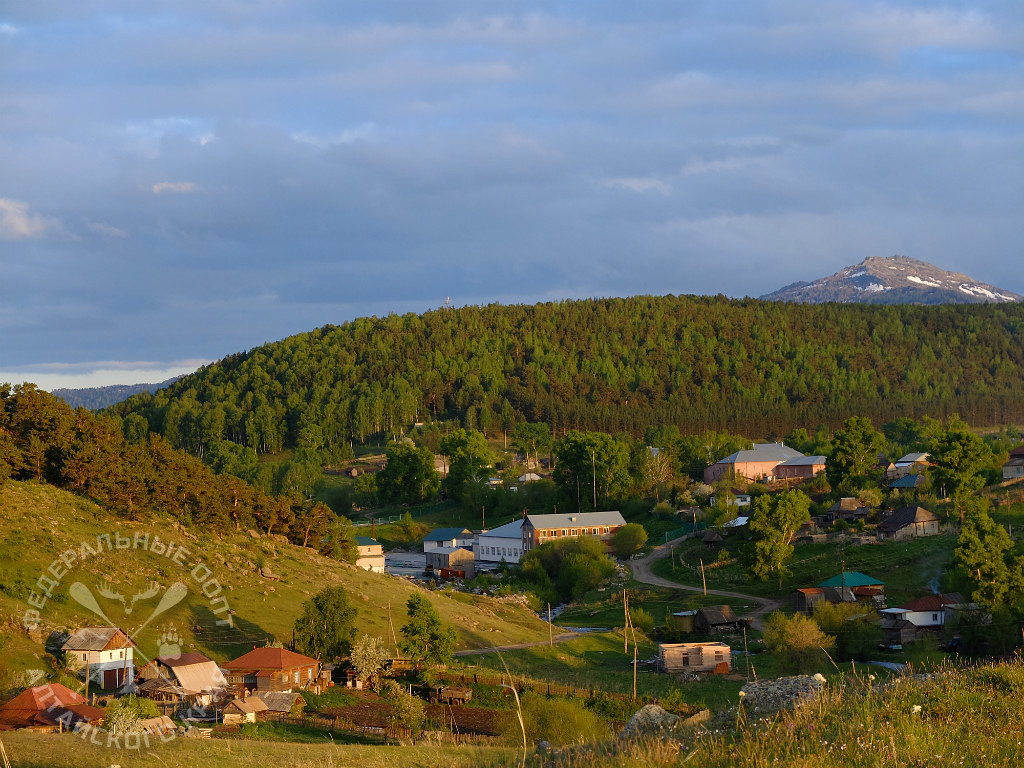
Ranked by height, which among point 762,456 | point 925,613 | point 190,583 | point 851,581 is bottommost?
point 925,613

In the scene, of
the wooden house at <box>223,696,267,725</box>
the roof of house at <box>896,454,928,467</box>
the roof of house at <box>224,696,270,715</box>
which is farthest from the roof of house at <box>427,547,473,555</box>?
the wooden house at <box>223,696,267,725</box>

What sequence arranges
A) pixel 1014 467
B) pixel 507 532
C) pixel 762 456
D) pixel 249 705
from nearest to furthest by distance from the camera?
pixel 249 705, pixel 1014 467, pixel 507 532, pixel 762 456

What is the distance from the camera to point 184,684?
33188 millimetres

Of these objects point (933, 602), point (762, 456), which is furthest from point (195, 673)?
point (762, 456)

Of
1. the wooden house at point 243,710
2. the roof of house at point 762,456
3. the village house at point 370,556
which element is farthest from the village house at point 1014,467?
the wooden house at point 243,710

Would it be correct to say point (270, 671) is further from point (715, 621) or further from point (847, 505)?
point (847, 505)

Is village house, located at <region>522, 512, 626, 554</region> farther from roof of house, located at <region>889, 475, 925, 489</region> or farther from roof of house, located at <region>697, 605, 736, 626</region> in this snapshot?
roof of house, located at <region>697, 605, 736, 626</region>

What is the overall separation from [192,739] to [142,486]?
1105 inches

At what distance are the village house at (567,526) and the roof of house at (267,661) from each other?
47.2m

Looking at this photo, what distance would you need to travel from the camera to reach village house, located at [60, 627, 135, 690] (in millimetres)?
32344

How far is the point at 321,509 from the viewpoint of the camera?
207ft

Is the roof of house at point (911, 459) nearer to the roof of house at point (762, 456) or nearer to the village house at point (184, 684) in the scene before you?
the roof of house at point (762, 456)

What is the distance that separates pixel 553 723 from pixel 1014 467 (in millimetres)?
73342

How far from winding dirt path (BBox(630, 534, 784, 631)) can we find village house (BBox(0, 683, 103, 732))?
3812 cm
